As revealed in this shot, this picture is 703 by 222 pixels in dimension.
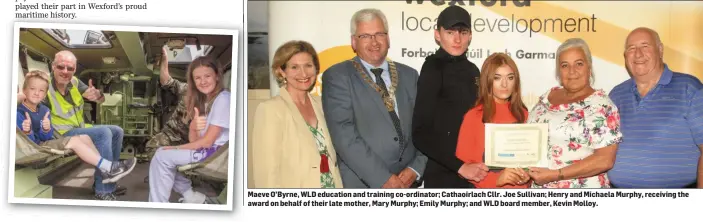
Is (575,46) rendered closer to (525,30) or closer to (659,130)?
(525,30)

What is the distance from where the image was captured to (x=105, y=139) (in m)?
5.21

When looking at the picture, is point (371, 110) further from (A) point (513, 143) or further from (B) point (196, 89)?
(B) point (196, 89)

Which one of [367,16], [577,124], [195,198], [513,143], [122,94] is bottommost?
[195,198]

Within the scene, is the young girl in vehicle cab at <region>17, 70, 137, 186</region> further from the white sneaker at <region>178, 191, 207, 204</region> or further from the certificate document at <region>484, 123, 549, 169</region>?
the certificate document at <region>484, 123, 549, 169</region>

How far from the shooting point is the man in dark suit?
5.18 meters

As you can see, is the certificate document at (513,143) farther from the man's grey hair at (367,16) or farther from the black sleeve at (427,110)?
the man's grey hair at (367,16)

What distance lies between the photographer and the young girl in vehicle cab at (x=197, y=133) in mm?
5172

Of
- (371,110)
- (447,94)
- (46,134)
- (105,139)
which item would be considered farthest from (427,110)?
(46,134)

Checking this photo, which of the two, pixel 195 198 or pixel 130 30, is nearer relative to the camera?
pixel 130 30

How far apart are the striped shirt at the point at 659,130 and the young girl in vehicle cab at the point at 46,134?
9.10ft

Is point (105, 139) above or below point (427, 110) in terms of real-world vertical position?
below

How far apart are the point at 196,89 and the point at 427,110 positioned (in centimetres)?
130

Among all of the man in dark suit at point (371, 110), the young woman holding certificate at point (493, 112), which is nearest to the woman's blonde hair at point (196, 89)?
the man in dark suit at point (371, 110)

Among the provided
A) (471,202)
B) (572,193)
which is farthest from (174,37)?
→ (572,193)
